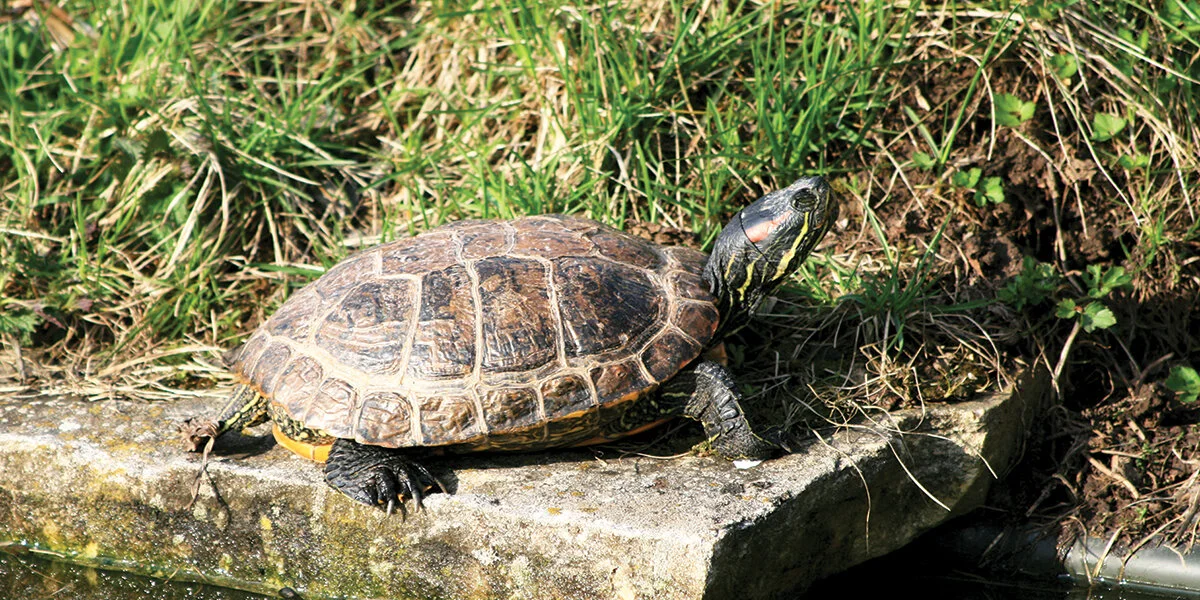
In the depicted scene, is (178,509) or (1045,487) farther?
(1045,487)

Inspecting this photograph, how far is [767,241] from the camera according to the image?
12.1 feet

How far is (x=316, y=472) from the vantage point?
347 centimetres

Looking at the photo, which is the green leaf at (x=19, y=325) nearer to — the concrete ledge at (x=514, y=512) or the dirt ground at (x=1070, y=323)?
the concrete ledge at (x=514, y=512)

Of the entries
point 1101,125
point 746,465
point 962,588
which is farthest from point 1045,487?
point 1101,125

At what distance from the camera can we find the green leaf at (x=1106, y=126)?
14.4 ft

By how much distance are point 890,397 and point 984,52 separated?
1.90 metres

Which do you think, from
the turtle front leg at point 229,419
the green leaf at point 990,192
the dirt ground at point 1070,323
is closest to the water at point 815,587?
the dirt ground at point 1070,323

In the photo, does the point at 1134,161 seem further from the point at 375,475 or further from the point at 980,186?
the point at 375,475

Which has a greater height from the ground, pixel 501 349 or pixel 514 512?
pixel 501 349

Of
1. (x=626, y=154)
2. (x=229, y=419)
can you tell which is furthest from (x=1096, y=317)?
(x=229, y=419)

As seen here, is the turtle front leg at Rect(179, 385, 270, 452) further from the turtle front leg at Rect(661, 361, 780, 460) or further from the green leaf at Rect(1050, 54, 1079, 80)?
the green leaf at Rect(1050, 54, 1079, 80)

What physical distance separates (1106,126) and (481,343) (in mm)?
2974

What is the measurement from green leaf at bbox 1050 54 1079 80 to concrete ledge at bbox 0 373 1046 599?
1499mm

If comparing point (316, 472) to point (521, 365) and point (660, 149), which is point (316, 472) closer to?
point (521, 365)
